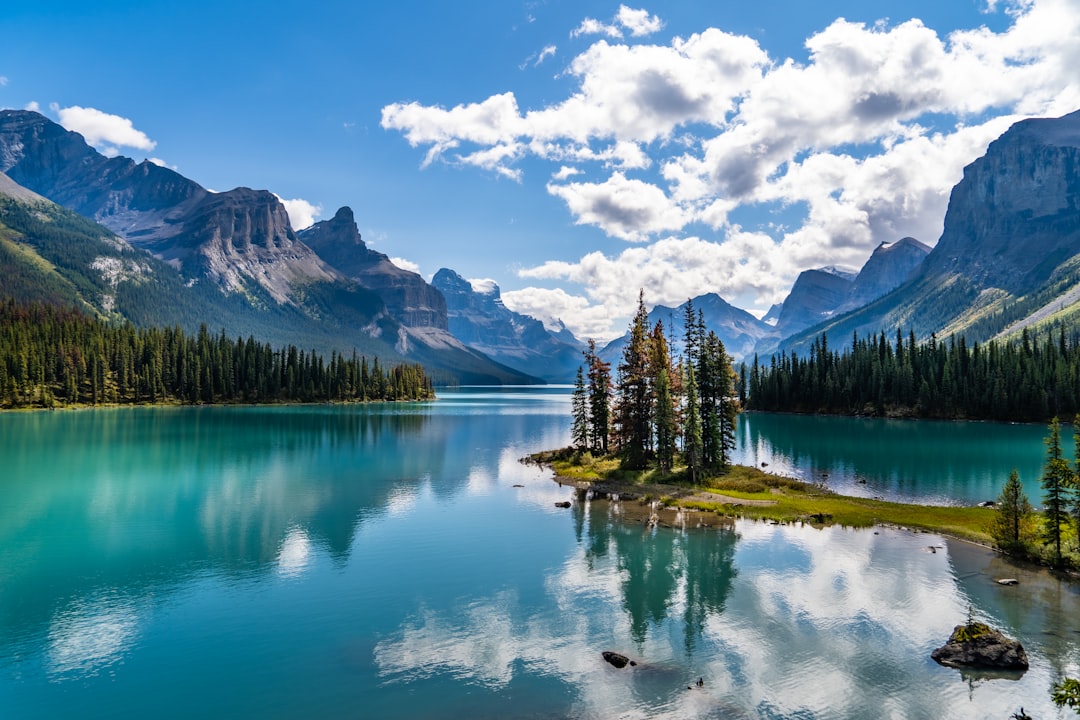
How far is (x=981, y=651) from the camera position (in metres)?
27.7

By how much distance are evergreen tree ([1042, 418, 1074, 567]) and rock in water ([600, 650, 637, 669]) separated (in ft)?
102

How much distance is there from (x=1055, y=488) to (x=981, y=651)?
710 inches

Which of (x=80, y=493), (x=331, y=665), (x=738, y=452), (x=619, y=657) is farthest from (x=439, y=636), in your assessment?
(x=738, y=452)

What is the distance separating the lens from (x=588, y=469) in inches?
3465

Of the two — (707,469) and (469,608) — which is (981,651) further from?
(707,469)

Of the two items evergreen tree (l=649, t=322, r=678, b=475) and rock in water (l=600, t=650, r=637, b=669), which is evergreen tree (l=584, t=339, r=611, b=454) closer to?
evergreen tree (l=649, t=322, r=678, b=475)

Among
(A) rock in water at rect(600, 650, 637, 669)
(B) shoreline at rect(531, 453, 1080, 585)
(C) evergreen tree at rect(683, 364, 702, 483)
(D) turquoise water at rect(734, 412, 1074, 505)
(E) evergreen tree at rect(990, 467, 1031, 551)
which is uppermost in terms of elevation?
(C) evergreen tree at rect(683, 364, 702, 483)

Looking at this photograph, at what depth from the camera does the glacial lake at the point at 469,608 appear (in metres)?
24.8

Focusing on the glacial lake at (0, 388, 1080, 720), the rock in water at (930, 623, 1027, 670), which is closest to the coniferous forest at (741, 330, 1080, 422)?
the glacial lake at (0, 388, 1080, 720)

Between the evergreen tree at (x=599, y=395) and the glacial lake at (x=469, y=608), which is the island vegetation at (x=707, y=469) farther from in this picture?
the glacial lake at (x=469, y=608)

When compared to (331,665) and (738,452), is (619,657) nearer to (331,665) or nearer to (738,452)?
(331,665)

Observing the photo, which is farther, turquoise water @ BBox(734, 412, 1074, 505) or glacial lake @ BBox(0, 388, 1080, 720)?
turquoise water @ BBox(734, 412, 1074, 505)

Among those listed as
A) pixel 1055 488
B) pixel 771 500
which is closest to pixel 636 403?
pixel 771 500

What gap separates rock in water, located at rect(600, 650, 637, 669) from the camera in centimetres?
2780
